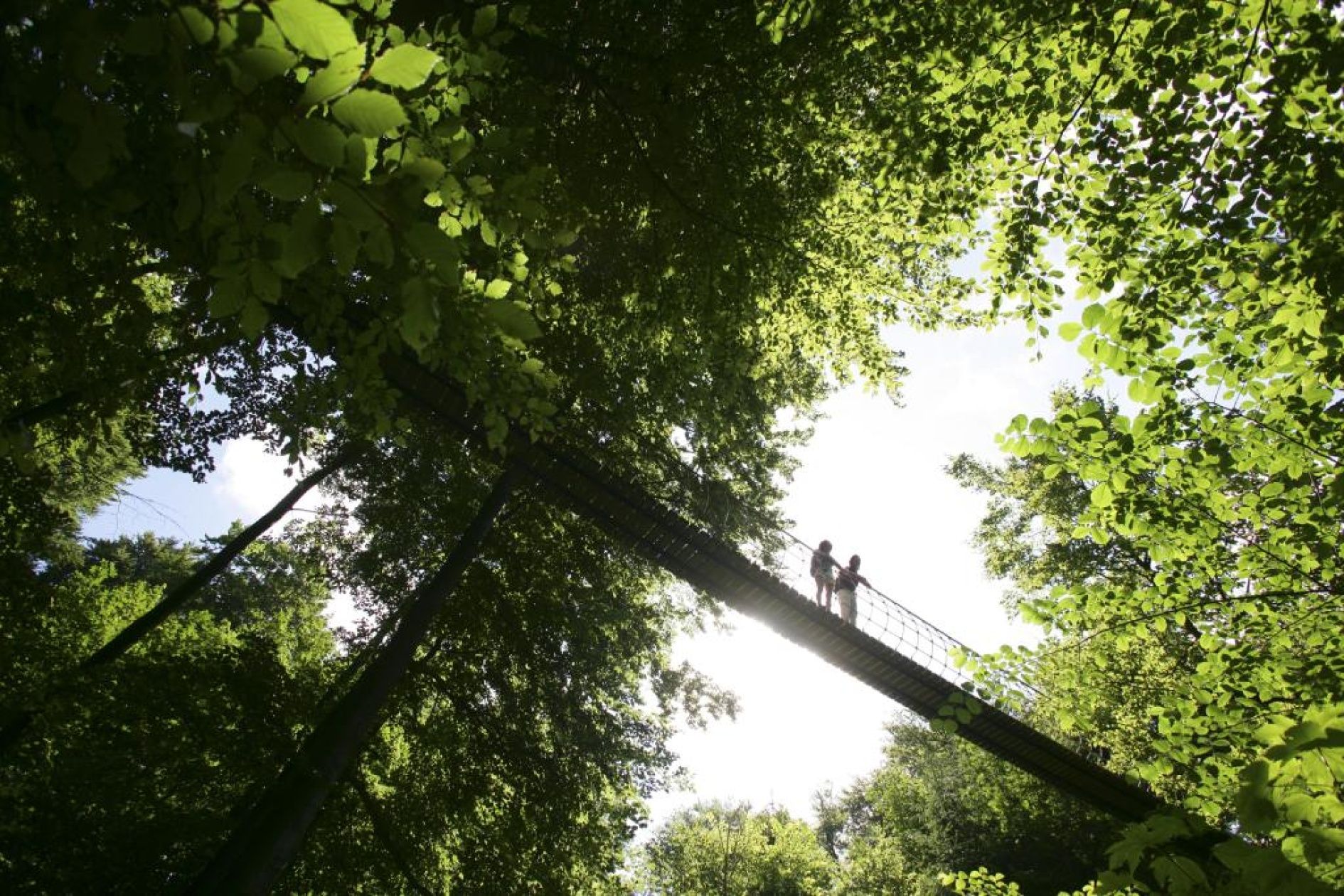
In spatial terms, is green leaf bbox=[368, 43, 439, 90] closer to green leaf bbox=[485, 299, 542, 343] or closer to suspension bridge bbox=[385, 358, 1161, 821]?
green leaf bbox=[485, 299, 542, 343]

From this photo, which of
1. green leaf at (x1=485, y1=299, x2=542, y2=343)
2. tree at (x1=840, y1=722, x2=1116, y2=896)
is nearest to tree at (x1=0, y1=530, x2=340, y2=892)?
green leaf at (x1=485, y1=299, x2=542, y2=343)

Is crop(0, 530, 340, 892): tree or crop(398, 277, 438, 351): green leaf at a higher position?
crop(398, 277, 438, 351): green leaf

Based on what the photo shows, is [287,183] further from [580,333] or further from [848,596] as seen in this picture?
[848,596]

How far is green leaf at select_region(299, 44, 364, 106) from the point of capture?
0.80m

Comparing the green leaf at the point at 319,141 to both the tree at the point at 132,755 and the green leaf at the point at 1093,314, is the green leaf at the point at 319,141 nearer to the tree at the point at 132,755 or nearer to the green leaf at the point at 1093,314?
the green leaf at the point at 1093,314

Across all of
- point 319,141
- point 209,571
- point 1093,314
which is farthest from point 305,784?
point 209,571

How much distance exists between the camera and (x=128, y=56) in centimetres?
204

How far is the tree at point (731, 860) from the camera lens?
15734 millimetres

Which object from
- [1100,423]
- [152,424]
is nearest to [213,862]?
[152,424]

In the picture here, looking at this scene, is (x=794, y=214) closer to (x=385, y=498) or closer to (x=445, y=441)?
(x=445, y=441)

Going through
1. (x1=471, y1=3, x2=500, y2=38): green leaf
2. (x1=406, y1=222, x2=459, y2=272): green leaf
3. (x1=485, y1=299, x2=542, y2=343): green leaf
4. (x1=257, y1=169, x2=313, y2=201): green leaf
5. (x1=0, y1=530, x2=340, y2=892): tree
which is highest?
(x1=471, y1=3, x2=500, y2=38): green leaf

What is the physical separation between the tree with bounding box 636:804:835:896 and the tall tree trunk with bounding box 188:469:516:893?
13381 millimetres

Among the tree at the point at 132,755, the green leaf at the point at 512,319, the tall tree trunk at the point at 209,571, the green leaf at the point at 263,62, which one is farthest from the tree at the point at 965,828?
the green leaf at the point at 263,62

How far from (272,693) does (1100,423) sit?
251 inches
